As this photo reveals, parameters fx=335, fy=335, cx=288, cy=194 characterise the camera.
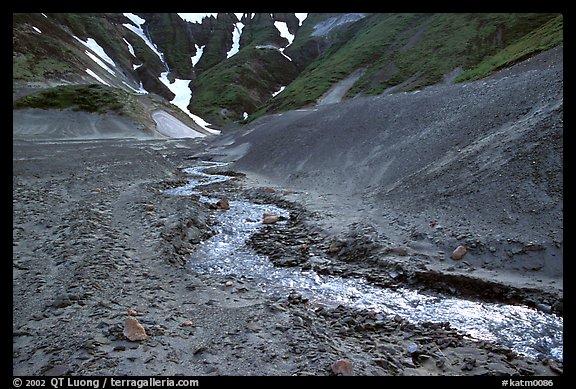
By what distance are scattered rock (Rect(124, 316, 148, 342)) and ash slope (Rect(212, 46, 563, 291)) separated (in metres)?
10.2

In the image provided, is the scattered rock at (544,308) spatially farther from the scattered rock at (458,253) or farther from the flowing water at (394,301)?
the scattered rock at (458,253)

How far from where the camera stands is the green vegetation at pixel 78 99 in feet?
251

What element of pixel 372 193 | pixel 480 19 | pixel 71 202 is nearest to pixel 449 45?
pixel 480 19

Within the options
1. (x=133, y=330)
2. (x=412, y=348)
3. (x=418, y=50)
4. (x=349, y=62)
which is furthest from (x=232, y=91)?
(x=412, y=348)

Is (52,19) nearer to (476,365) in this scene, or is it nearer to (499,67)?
(499,67)

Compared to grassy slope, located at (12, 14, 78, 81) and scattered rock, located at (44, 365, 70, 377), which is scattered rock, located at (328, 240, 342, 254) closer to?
scattered rock, located at (44, 365, 70, 377)

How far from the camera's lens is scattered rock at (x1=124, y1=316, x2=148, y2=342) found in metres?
7.97

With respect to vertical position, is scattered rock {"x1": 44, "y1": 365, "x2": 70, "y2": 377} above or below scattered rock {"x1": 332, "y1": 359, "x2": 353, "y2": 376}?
A: below

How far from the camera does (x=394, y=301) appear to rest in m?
11.1

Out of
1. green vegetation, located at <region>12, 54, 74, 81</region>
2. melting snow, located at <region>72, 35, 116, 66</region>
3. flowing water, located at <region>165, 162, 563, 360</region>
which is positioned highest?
melting snow, located at <region>72, 35, 116, 66</region>

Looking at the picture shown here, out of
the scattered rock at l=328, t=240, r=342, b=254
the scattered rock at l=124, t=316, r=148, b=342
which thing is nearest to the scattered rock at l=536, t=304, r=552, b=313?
the scattered rock at l=328, t=240, r=342, b=254

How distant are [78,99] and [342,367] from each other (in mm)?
94209

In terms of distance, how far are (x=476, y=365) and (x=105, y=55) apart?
639ft

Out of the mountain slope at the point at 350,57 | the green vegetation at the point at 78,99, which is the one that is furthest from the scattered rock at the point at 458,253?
the green vegetation at the point at 78,99
